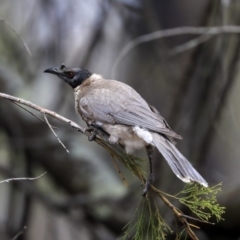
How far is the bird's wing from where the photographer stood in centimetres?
301

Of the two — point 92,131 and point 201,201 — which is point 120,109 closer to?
point 92,131

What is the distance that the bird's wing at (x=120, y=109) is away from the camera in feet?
9.89

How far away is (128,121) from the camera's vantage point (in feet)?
10.0

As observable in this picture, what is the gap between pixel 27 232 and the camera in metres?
6.05

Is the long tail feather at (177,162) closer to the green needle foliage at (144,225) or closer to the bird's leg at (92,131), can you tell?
the green needle foliage at (144,225)

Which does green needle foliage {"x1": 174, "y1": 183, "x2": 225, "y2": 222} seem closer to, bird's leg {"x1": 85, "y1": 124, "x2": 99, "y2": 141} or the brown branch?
the brown branch

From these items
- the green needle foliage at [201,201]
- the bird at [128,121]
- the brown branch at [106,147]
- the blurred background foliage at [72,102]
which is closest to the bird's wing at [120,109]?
the bird at [128,121]

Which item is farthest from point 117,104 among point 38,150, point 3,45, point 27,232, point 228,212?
point 27,232

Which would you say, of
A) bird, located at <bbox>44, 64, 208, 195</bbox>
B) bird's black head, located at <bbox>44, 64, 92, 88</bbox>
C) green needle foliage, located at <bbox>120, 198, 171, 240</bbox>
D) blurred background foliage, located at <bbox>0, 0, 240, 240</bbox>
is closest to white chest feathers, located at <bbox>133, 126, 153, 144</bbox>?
bird, located at <bbox>44, 64, 208, 195</bbox>

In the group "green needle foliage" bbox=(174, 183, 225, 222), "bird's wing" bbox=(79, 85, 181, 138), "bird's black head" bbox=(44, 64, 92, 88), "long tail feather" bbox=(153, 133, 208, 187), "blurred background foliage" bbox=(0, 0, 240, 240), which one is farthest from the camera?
"blurred background foliage" bbox=(0, 0, 240, 240)

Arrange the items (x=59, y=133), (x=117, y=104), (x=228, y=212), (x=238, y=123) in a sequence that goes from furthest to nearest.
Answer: (x=238, y=123), (x=59, y=133), (x=228, y=212), (x=117, y=104)

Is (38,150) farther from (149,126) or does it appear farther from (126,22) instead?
(149,126)

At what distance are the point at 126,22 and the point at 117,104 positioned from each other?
3.13m

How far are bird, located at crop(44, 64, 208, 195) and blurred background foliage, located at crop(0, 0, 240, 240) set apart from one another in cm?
121
